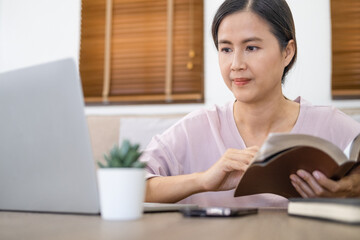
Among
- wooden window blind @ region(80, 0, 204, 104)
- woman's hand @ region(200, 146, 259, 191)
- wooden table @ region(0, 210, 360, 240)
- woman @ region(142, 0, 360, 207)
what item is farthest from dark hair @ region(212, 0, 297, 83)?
wooden window blind @ region(80, 0, 204, 104)

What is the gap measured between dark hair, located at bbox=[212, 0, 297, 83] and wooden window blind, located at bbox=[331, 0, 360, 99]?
3.36 feet

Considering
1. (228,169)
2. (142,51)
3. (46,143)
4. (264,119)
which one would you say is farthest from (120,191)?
(142,51)

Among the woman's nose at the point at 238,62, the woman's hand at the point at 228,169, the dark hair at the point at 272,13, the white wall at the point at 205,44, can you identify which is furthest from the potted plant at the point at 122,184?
the white wall at the point at 205,44

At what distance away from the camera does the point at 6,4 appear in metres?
3.13

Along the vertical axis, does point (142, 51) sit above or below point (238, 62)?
above

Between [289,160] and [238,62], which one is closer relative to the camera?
[289,160]

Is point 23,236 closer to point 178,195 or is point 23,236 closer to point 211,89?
point 178,195

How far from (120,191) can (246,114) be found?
101cm

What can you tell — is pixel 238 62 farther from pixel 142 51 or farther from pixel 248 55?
pixel 142 51

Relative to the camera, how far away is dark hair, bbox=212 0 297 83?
1.50 m

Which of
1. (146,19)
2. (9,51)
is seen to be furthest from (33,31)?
(146,19)

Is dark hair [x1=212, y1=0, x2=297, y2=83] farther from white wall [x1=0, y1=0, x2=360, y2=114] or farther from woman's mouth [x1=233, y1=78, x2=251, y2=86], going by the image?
Answer: white wall [x1=0, y1=0, x2=360, y2=114]

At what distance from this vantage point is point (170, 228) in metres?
0.63

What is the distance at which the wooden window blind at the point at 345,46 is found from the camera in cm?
247
